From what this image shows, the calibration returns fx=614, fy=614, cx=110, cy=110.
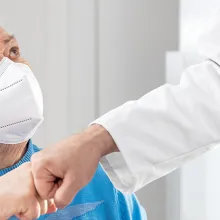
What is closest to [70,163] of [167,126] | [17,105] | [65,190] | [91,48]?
[65,190]

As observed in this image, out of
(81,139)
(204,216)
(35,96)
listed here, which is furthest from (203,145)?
(204,216)

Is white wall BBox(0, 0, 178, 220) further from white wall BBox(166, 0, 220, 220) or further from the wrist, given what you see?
the wrist

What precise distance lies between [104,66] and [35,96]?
0.94m

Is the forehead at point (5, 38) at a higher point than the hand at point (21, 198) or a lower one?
higher

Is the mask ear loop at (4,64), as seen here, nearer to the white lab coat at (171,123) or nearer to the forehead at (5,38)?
the forehead at (5,38)

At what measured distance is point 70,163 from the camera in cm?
79

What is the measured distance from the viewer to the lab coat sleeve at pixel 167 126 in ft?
2.76

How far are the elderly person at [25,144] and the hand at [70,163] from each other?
0.22ft

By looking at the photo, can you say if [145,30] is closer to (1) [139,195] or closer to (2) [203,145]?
(1) [139,195]

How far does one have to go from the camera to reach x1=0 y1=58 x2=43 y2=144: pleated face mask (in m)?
1.16

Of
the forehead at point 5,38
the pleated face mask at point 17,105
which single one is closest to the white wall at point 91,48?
the forehead at point 5,38

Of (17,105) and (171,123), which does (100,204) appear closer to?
(17,105)

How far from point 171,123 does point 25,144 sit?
1.73 feet

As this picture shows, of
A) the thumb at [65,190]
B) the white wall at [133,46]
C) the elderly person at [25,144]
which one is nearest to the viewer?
the thumb at [65,190]
